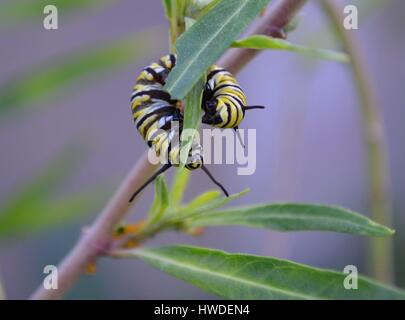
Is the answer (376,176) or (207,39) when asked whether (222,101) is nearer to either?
(207,39)

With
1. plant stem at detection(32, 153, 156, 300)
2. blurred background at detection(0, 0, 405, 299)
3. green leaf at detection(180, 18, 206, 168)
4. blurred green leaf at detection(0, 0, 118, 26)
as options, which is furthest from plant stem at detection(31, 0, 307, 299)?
blurred background at detection(0, 0, 405, 299)

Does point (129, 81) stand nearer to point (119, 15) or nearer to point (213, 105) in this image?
point (119, 15)

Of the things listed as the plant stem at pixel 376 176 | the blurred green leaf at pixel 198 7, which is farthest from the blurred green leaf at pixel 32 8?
the blurred green leaf at pixel 198 7

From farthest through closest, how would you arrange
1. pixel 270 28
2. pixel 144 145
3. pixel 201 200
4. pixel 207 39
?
pixel 144 145, pixel 201 200, pixel 270 28, pixel 207 39

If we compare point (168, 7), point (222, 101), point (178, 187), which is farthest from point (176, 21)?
point (178, 187)

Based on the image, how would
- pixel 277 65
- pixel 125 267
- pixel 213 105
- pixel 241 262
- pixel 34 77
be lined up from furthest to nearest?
1. pixel 277 65
2. pixel 125 267
3. pixel 34 77
4. pixel 241 262
5. pixel 213 105
